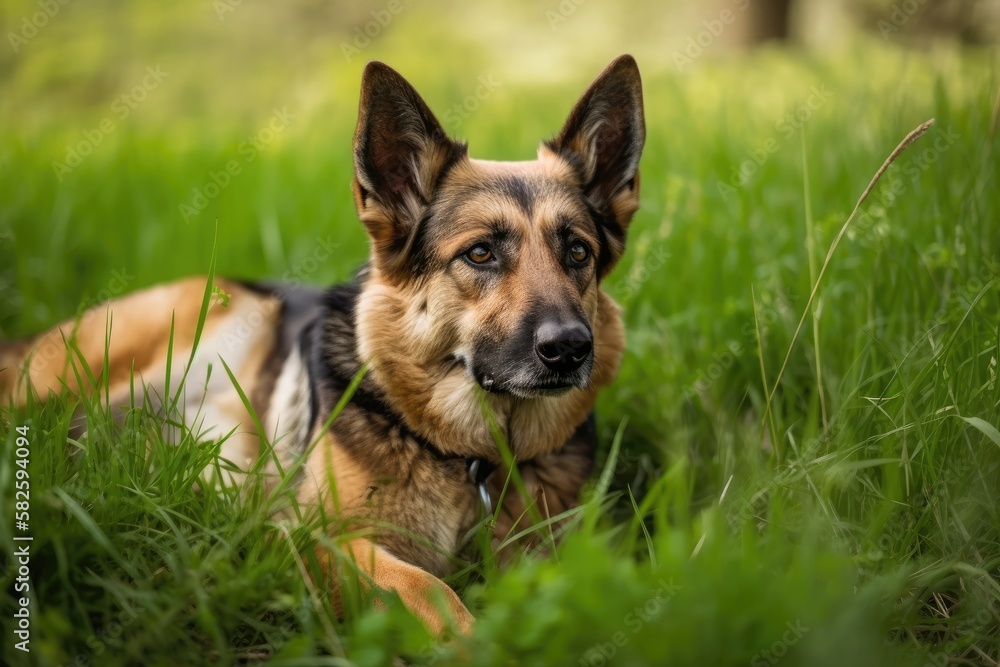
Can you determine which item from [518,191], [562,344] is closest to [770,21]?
[518,191]

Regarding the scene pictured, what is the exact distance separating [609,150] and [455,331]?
3.59 ft

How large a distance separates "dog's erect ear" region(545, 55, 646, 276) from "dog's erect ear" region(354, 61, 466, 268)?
0.52m

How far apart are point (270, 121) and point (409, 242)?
6976 mm

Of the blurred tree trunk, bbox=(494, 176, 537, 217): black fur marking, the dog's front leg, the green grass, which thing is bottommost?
the dog's front leg

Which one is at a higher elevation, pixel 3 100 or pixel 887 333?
pixel 3 100

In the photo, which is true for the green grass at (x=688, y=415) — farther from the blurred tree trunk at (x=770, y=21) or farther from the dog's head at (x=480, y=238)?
the blurred tree trunk at (x=770, y=21)

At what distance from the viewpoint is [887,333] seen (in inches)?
134

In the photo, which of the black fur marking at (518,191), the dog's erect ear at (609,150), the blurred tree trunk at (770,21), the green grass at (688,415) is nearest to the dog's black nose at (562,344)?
the green grass at (688,415)

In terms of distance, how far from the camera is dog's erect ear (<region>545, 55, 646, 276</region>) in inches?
122

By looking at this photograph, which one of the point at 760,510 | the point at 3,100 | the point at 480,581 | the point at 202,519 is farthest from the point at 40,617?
the point at 3,100

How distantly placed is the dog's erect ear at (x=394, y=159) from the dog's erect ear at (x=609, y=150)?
518 mm

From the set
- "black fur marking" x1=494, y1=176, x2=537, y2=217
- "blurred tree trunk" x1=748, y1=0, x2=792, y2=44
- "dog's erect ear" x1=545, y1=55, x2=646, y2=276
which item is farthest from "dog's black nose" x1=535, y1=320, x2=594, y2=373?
"blurred tree trunk" x1=748, y1=0, x2=792, y2=44

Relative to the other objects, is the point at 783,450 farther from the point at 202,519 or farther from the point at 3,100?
the point at 3,100

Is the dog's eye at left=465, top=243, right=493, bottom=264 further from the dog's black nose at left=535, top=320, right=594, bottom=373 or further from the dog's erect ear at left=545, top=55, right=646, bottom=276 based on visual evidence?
the dog's erect ear at left=545, top=55, right=646, bottom=276
